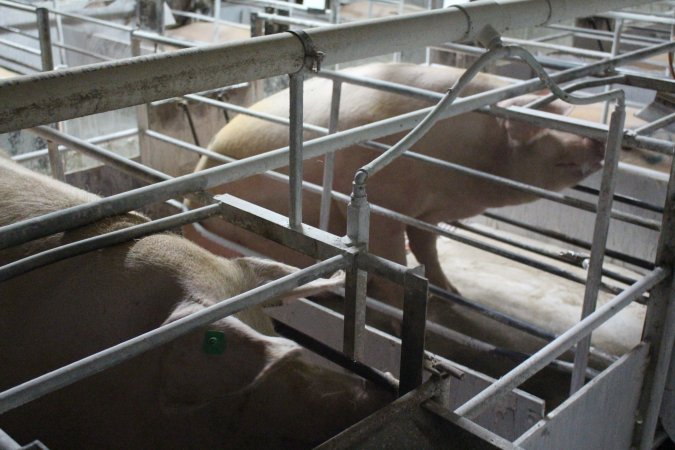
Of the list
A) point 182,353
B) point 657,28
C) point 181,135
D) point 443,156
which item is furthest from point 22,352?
point 657,28

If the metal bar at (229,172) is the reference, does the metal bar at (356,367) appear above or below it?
below

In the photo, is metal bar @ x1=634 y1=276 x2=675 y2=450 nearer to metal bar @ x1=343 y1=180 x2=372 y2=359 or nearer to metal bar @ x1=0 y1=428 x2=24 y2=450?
metal bar @ x1=343 y1=180 x2=372 y2=359

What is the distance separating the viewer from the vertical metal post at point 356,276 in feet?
4.88

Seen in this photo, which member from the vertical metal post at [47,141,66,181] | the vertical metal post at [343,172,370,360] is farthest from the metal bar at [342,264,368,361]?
the vertical metal post at [47,141,66,181]

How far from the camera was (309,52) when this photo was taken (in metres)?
1.39

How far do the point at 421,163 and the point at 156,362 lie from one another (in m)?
2.30

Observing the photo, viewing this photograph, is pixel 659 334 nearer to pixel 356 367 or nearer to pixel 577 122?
pixel 577 122

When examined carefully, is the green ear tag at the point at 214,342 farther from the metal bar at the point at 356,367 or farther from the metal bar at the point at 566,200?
the metal bar at the point at 566,200

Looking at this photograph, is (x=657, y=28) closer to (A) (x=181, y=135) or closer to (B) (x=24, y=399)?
(A) (x=181, y=135)

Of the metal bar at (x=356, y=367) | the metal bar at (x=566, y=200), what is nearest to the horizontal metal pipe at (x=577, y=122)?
the metal bar at (x=566, y=200)

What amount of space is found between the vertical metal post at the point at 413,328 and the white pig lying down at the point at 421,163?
2.35 meters

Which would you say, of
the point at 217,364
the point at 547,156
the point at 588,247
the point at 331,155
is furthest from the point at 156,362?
the point at 547,156

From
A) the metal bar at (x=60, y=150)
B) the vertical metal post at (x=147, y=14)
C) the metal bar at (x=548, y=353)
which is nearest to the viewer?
the metal bar at (x=548, y=353)

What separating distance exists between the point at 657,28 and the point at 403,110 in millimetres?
4905
